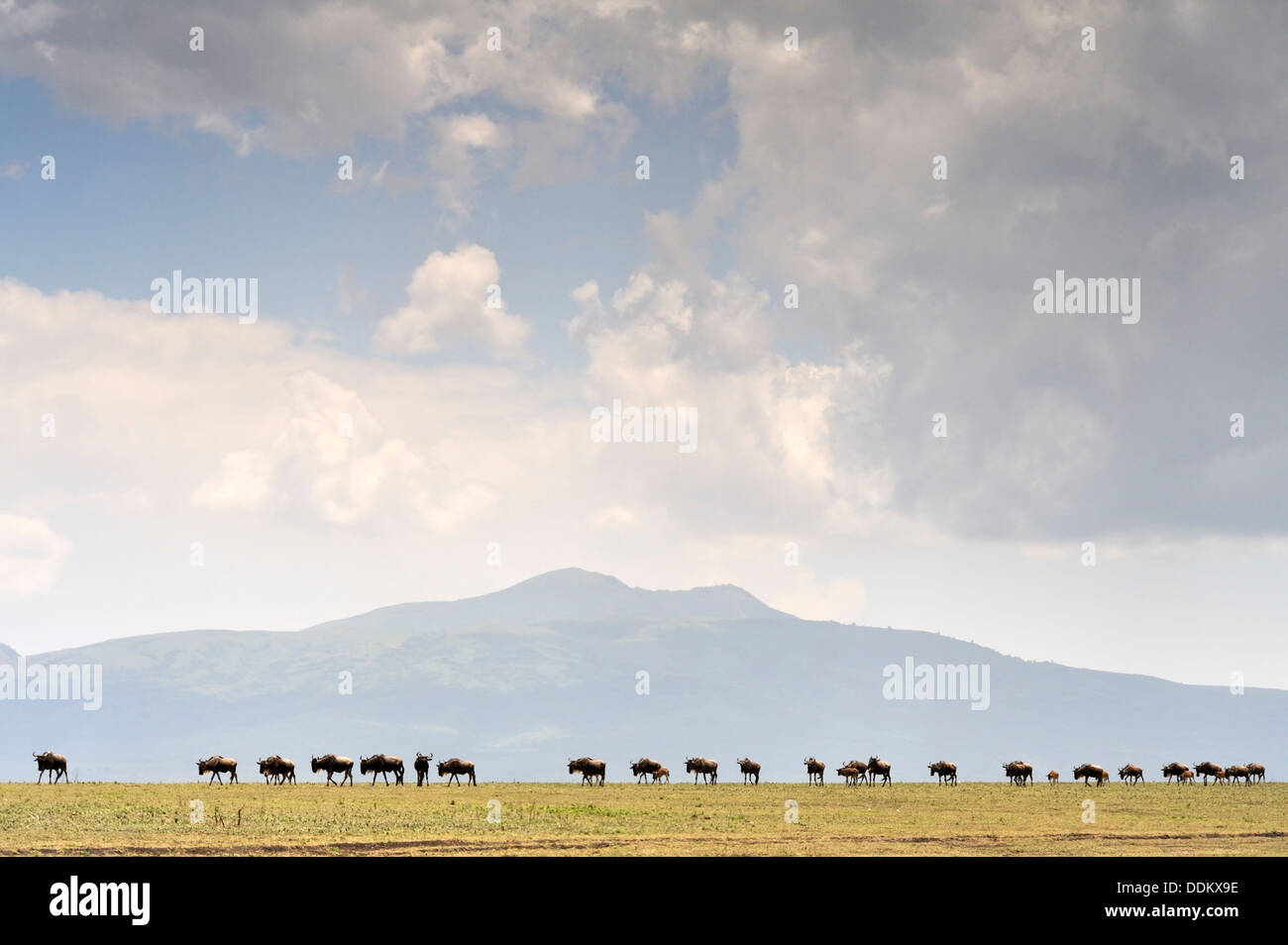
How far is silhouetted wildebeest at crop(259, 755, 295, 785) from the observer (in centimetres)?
7881

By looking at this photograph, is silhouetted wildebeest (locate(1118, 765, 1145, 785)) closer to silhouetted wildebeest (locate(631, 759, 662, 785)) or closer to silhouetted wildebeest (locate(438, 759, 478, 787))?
silhouetted wildebeest (locate(631, 759, 662, 785))

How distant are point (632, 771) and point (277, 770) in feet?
81.6

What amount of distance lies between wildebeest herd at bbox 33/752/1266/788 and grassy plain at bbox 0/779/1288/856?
3423 mm

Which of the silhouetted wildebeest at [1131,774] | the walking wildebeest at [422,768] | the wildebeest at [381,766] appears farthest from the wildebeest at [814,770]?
the wildebeest at [381,766]

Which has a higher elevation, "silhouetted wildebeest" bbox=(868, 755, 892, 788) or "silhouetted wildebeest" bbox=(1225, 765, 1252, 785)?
"silhouetted wildebeest" bbox=(868, 755, 892, 788)

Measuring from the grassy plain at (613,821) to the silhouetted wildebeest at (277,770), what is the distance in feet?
9.94

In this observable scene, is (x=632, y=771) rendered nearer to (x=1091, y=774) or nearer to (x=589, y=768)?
(x=589, y=768)

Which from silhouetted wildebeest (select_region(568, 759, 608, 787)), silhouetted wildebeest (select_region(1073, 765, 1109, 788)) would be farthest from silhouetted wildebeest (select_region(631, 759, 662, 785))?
silhouetted wildebeest (select_region(1073, 765, 1109, 788))
